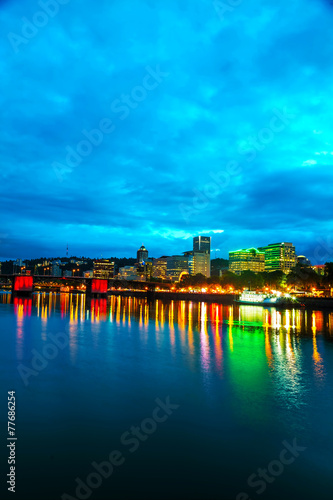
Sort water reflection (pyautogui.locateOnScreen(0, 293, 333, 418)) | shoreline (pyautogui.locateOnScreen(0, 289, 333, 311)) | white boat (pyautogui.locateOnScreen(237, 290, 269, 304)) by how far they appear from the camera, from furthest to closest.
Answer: white boat (pyautogui.locateOnScreen(237, 290, 269, 304)), shoreline (pyautogui.locateOnScreen(0, 289, 333, 311)), water reflection (pyautogui.locateOnScreen(0, 293, 333, 418))

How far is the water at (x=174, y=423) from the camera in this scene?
8797mm

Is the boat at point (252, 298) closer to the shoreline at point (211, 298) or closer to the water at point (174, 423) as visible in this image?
the shoreline at point (211, 298)

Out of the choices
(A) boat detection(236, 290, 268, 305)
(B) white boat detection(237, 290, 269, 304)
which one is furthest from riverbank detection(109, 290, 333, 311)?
(B) white boat detection(237, 290, 269, 304)

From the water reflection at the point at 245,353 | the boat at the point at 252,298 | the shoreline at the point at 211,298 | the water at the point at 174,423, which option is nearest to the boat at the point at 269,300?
the boat at the point at 252,298

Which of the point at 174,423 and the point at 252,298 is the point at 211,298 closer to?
the point at 252,298

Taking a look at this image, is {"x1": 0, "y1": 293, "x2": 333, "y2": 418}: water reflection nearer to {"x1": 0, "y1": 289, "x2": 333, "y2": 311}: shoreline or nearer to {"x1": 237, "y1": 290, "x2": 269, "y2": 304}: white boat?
{"x1": 0, "y1": 289, "x2": 333, "y2": 311}: shoreline

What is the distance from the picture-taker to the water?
346 inches

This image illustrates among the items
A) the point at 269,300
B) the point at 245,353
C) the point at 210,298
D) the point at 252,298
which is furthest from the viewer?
the point at 210,298

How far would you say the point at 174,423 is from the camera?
40.1 feet

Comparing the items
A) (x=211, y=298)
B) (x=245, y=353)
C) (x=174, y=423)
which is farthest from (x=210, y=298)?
(x=174, y=423)

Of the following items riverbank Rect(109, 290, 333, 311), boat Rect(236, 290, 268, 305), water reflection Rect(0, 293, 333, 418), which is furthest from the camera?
boat Rect(236, 290, 268, 305)

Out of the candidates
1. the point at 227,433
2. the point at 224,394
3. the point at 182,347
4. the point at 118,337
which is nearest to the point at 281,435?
the point at 227,433

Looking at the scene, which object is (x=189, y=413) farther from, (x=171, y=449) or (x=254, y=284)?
(x=254, y=284)

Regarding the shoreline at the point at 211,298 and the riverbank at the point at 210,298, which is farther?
the shoreline at the point at 211,298
